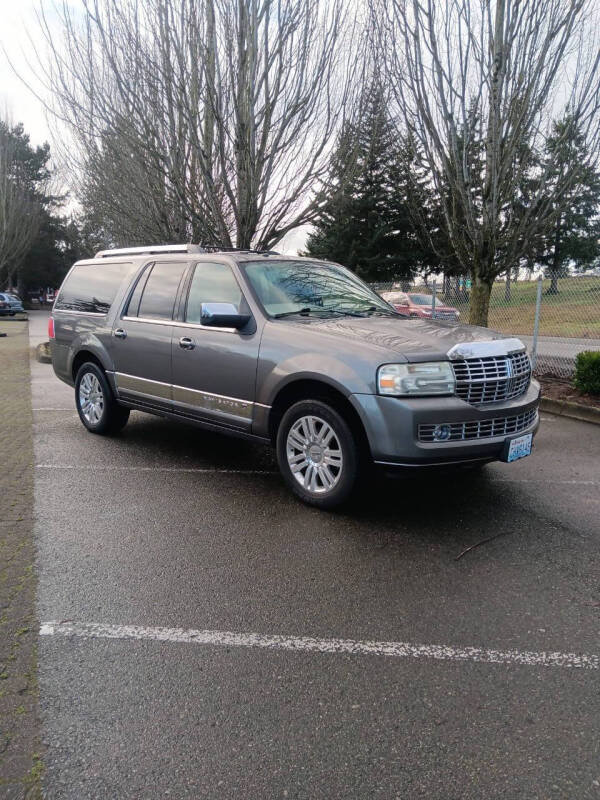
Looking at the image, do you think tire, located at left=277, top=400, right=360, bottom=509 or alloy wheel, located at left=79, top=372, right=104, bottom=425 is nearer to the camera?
tire, located at left=277, top=400, right=360, bottom=509

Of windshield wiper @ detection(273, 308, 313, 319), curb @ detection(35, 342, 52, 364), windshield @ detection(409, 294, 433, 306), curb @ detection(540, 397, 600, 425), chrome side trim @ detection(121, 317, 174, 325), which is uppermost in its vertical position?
windshield @ detection(409, 294, 433, 306)

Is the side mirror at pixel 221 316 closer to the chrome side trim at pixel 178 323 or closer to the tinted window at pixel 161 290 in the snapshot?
the chrome side trim at pixel 178 323

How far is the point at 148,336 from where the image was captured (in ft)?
20.0

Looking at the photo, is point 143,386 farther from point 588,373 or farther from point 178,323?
point 588,373

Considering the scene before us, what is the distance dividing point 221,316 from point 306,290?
A: 3.11 ft

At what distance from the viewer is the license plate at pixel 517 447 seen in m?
4.51

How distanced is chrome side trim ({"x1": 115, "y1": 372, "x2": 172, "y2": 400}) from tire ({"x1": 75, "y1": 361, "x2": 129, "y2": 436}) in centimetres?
29

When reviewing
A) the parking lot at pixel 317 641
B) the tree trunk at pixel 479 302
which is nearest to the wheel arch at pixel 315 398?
the parking lot at pixel 317 641

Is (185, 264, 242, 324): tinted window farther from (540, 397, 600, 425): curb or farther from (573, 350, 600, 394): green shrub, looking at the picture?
(573, 350, 600, 394): green shrub

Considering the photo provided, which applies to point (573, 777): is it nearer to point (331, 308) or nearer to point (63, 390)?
point (331, 308)

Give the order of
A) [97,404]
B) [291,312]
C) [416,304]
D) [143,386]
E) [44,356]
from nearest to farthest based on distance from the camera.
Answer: [291,312], [143,386], [97,404], [44,356], [416,304]

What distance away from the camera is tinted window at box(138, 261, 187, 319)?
6.03m

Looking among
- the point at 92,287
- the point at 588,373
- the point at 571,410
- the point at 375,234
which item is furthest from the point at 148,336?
the point at 375,234

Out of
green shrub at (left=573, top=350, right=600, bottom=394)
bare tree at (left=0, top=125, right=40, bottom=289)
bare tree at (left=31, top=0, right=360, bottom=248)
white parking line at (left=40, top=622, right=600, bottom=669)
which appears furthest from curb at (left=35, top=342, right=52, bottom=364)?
bare tree at (left=0, top=125, right=40, bottom=289)
